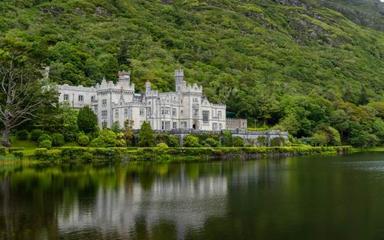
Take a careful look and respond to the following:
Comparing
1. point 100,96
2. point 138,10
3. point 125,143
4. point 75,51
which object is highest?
point 138,10

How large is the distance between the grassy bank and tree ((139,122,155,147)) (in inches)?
108

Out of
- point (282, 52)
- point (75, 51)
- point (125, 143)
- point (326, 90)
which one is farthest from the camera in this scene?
point (282, 52)

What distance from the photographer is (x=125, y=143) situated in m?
78.4

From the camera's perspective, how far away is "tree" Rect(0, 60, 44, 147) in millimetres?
71500

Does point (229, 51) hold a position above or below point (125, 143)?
above

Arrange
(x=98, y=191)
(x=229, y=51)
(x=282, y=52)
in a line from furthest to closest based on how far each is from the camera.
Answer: (x=282, y=52)
(x=229, y=51)
(x=98, y=191)

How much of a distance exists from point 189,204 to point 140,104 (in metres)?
50.8

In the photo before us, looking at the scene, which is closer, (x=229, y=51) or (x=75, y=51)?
(x=75, y=51)

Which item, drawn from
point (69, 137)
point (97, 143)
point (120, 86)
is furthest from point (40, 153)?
point (120, 86)

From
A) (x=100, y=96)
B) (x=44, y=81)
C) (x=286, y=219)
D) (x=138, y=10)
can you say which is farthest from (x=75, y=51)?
(x=286, y=219)

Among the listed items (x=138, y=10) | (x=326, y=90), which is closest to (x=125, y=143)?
(x=326, y=90)

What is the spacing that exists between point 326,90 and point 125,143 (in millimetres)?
82954

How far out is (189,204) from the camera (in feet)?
122

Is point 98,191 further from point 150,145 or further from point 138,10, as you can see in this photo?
point 138,10
